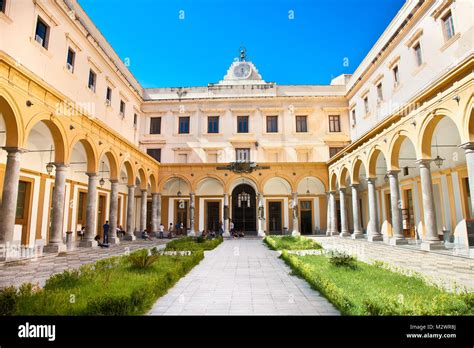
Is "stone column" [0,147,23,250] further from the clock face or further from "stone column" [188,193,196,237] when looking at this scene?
the clock face

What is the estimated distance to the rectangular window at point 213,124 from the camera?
92.2 feet

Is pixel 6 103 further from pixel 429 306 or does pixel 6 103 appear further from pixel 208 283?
pixel 429 306

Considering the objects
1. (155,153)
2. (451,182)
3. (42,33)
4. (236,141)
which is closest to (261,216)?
(236,141)

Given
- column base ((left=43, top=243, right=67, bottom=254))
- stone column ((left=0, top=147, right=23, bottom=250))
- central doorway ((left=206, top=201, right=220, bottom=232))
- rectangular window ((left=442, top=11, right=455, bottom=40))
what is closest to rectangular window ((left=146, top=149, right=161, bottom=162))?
central doorway ((left=206, top=201, right=220, bottom=232))

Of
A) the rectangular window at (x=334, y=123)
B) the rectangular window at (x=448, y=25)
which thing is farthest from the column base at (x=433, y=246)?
the rectangular window at (x=334, y=123)

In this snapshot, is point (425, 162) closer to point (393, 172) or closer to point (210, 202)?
point (393, 172)

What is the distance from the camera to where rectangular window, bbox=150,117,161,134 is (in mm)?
28422

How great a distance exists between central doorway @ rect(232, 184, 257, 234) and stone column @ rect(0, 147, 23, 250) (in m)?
19.3

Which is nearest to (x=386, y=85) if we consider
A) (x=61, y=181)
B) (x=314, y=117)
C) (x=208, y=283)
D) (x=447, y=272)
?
(x=314, y=117)

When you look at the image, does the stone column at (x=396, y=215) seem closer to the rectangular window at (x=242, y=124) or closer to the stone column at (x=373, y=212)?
the stone column at (x=373, y=212)

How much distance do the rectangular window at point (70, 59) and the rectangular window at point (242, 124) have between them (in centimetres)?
1447

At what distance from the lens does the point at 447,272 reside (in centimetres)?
788

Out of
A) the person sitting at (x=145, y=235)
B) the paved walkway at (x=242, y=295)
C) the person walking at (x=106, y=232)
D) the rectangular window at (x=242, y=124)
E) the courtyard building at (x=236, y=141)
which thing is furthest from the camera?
the rectangular window at (x=242, y=124)
